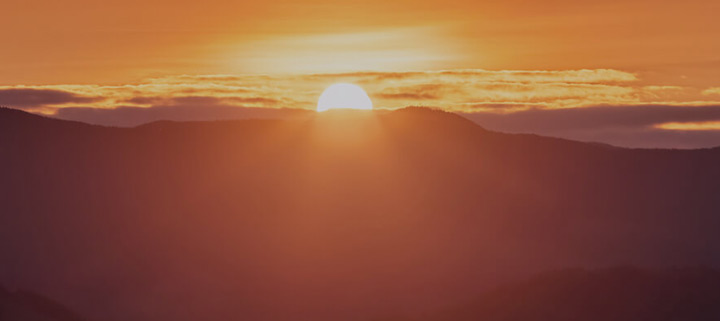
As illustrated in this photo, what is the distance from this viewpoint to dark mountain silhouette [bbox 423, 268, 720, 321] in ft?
173

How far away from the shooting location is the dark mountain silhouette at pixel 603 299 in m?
52.7

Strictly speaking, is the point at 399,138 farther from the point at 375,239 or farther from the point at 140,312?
the point at 140,312

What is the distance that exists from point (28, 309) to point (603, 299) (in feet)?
75.3

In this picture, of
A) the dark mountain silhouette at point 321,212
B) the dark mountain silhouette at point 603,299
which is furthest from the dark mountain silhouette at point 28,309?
the dark mountain silhouette at point 603,299

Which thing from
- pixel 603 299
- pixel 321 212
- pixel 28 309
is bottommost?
pixel 28 309

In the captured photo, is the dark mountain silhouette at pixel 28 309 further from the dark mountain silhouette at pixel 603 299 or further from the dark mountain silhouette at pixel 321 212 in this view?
the dark mountain silhouette at pixel 603 299

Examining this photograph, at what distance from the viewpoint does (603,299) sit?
178 feet

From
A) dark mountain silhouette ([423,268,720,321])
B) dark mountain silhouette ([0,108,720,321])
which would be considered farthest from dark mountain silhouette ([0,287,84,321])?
dark mountain silhouette ([423,268,720,321])

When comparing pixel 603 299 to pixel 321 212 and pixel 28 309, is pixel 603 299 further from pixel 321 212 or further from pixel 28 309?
pixel 321 212

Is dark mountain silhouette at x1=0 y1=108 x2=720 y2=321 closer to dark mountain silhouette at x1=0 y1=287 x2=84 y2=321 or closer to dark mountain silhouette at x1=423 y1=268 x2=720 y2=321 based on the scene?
dark mountain silhouette at x1=0 y1=287 x2=84 y2=321

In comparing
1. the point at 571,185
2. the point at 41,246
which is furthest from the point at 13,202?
the point at 571,185

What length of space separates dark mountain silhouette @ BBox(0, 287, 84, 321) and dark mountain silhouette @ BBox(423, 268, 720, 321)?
1494 cm

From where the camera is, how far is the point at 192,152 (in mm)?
83188

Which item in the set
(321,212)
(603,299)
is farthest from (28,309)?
(321,212)
